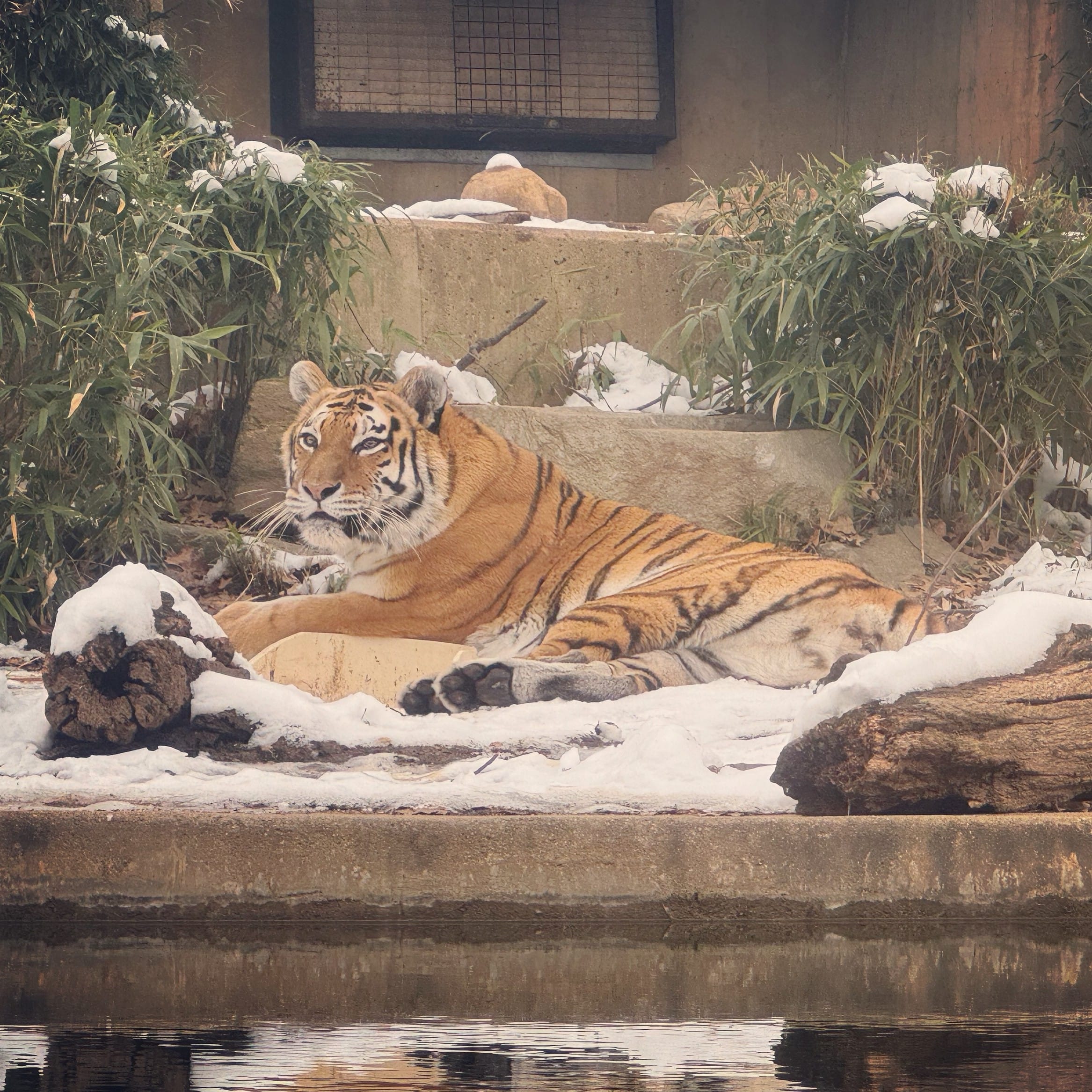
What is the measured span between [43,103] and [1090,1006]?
23.0 feet

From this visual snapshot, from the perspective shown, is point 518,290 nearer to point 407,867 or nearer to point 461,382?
point 461,382

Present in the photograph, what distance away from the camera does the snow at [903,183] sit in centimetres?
741

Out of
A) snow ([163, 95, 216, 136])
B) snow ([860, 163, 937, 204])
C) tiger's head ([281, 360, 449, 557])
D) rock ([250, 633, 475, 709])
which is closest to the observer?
rock ([250, 633, 475, 709])

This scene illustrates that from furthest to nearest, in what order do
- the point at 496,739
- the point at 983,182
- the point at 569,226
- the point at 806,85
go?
the point at 806,85 → the point at 569,226 → the point at 983,182 → the point at 496,739

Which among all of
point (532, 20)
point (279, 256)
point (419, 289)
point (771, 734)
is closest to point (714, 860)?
point (771, 734)

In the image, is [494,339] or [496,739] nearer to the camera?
[496,739]

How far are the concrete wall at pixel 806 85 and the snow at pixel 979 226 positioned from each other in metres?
3.63

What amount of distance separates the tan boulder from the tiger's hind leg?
501 centimetres

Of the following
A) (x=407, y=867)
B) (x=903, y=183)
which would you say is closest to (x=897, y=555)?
(x=903, y=183)

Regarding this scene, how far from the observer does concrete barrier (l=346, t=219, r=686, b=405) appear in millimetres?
8422

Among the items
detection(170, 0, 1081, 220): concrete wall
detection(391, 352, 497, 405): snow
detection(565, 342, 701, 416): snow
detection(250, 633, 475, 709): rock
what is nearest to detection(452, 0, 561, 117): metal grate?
detection(170, 0, 1081, 220): concrete wall

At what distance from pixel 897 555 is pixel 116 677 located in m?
4.06

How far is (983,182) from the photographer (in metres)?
7.56

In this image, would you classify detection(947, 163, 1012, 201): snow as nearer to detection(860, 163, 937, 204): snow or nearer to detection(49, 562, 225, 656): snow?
detection(860, 163, 937, 204): snow
